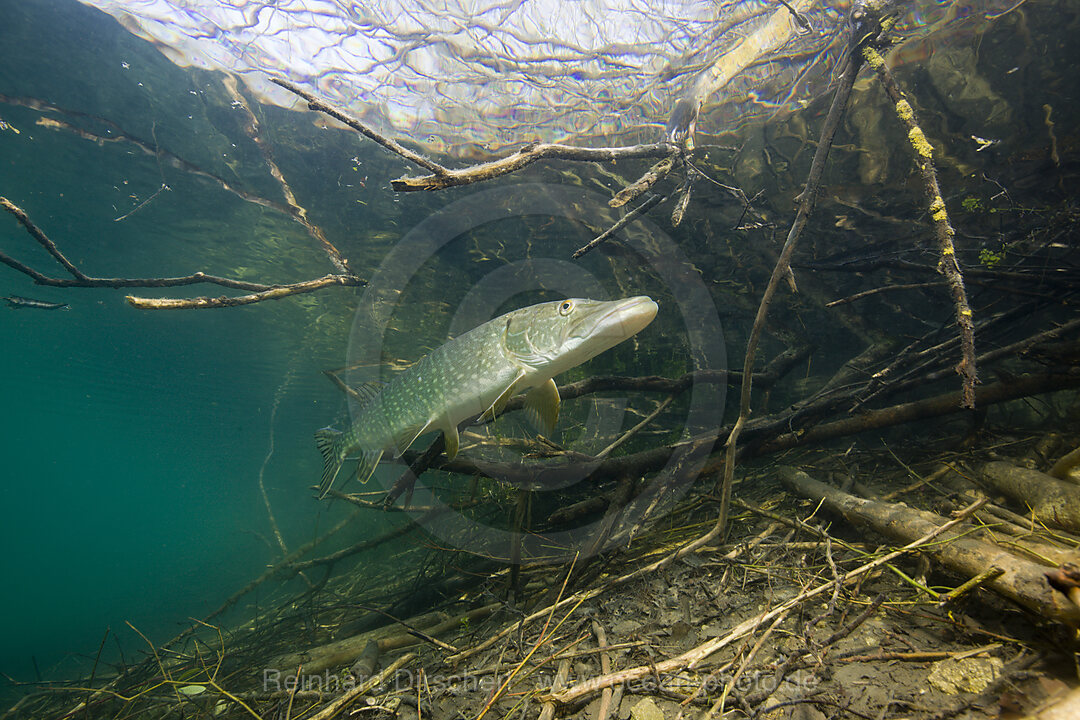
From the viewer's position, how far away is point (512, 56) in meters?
5.61

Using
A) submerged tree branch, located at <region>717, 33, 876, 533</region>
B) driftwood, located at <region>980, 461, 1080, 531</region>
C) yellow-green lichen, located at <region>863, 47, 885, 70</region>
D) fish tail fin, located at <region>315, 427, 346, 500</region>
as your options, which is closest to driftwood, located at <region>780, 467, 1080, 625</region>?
driftwood, located at <region>980, 461, 1080, 531</region>

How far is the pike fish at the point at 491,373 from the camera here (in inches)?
96.5

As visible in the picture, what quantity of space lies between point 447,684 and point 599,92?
6986 mm

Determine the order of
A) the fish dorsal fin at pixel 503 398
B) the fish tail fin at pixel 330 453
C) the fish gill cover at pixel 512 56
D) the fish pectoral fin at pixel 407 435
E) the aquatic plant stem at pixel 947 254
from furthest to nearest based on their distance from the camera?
the fish gill cover at pixel 512 56, the fish tail fin at pixel 330 453, the fish pectoral fin at pixel 407 435, the fish dorsal fin at pixel 503 398, the aquatic plant stem at pixel 947 254

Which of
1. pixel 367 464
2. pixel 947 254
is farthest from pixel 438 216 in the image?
pixel 947 254

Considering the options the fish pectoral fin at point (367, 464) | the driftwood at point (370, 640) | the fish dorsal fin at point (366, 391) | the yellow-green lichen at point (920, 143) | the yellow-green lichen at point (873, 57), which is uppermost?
the yellow-green lichen at point (873, 57)

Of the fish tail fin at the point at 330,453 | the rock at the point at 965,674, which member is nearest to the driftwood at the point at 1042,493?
the rock at the point at 965,674

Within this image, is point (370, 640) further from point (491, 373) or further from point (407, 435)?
point (491, 373)

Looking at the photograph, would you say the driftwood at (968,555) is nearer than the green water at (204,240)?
Yes

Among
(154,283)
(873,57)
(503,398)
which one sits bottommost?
(503,398)

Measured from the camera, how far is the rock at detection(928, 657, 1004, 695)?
4.15 feet

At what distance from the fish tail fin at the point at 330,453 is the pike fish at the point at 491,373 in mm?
17

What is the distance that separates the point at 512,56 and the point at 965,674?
7234 mm

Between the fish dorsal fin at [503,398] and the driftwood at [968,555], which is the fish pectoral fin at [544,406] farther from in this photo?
the driftwood at [968,555]
